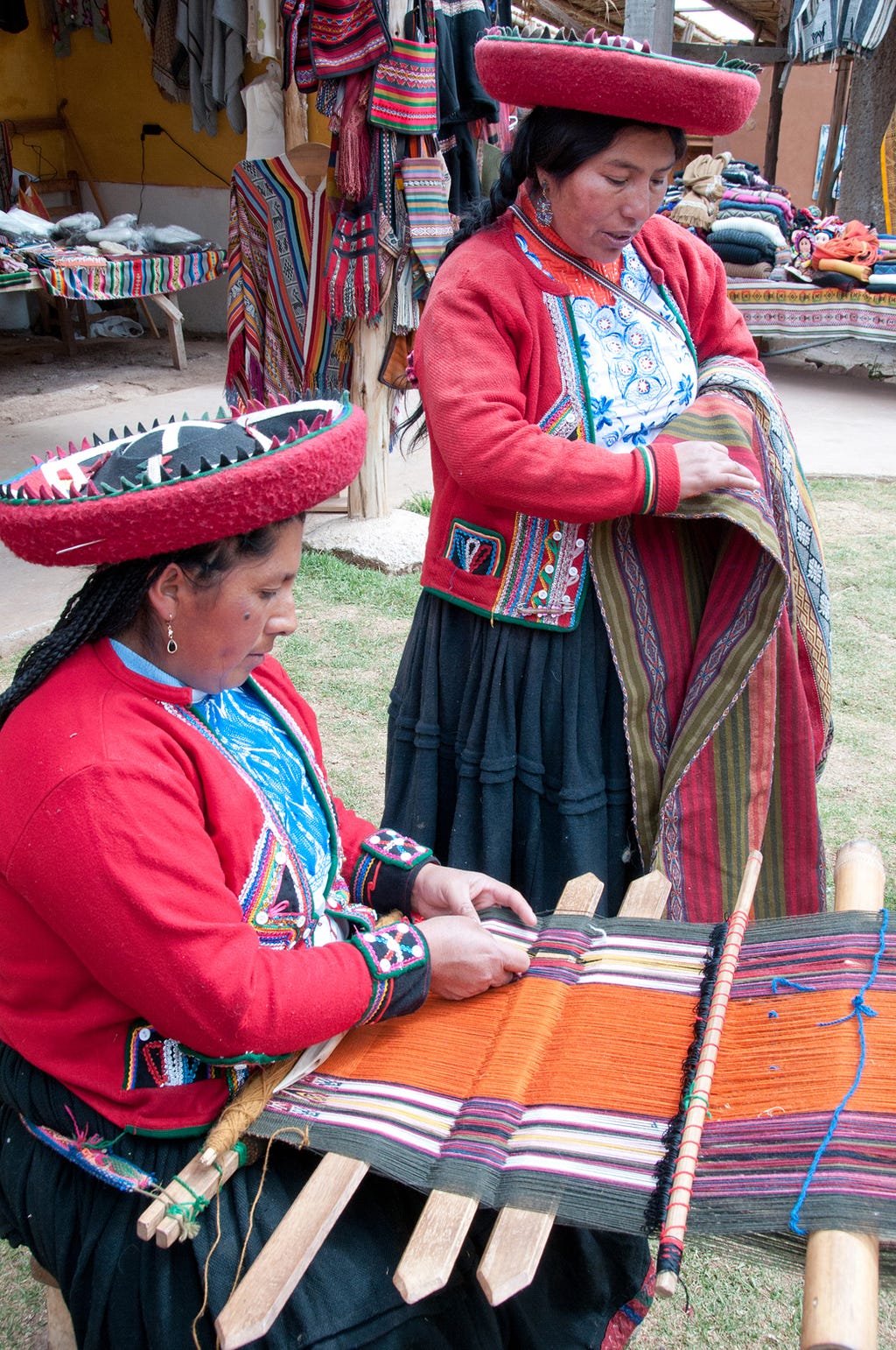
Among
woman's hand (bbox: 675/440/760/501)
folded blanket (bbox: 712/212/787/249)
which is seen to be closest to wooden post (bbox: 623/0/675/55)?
folded blanket (bbox: 712/212/787/249)

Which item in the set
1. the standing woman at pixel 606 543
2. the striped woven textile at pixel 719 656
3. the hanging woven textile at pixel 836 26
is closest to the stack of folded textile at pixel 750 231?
the hanging woven textile at pixel 836 26

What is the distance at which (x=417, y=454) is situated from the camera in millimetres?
6988

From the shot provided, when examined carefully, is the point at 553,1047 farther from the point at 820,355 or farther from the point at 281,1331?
the point at 820,355

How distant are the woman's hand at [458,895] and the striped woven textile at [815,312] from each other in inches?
316

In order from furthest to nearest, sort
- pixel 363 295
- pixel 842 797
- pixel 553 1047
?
pixel 363 295
pixel 842 797
pixel 553 1047

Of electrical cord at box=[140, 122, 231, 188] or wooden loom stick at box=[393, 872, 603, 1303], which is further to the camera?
electrical cord at box=[140, 122, 231, 188]

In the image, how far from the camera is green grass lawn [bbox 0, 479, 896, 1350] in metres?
2.03

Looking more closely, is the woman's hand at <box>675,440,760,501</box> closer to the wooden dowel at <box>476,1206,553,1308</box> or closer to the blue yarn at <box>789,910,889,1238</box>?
the blue yarn at <box>789,910,889,1238</box>

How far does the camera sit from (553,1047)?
1.49 meters

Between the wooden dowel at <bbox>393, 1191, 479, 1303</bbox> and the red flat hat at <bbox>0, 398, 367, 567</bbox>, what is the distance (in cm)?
82

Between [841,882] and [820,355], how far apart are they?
30.0 ft

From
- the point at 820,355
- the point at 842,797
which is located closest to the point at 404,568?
the point at 842,797

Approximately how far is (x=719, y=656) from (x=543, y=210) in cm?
94

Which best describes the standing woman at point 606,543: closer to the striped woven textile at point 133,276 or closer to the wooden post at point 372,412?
the wooden post at point 372,412
